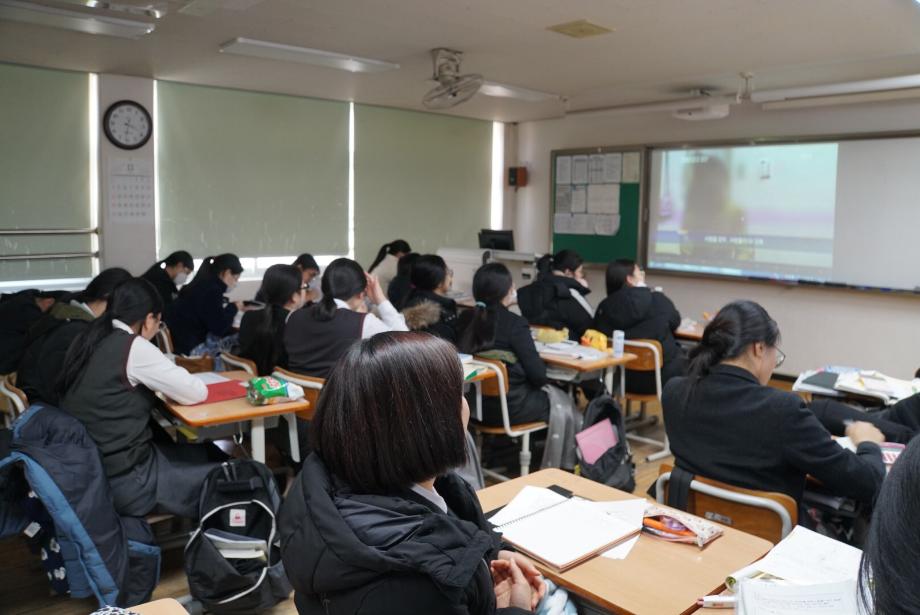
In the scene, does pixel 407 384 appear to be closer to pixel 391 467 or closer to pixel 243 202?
pixel 391 467

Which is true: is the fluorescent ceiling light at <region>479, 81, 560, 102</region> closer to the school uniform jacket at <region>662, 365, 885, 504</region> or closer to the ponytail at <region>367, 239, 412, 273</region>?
the ponytail at <region>367, 239, 412, 273</region>

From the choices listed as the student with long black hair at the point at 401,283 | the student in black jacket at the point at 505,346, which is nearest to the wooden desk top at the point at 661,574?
the student in black jacket at the point at 505,346

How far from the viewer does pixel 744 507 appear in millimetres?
2064

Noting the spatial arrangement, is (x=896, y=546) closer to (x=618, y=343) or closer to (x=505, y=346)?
(x=505, y=346)

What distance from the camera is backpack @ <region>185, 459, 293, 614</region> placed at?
259 cm

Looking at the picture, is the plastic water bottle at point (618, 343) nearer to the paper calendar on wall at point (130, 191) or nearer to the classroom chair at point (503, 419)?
the classroom chair at point (503, 419)

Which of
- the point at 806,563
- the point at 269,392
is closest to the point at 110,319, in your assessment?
the point at 269,392

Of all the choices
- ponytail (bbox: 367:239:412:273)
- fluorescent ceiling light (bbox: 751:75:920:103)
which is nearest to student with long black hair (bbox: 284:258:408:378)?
ponytail (bbox: 367:239:412:273)

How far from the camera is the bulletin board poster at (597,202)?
24.1 ft

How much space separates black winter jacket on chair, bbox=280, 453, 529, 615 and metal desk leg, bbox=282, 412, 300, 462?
2.22 meters

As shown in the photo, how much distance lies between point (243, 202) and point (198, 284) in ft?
5.32

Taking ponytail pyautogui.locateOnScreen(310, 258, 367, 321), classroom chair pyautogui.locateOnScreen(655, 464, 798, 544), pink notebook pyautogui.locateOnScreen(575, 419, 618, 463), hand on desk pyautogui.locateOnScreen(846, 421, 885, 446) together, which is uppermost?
ponytail pyautogui.locateOnScreen(310, 258, 367, 321)

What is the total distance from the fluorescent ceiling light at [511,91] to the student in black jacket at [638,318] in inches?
63.0

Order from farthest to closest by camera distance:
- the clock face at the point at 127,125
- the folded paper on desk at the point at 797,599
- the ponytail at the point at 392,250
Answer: the ponytail at the point at 392,250
the clock face at the point at 127,125
the folded paper on desk at the point at 797,599
